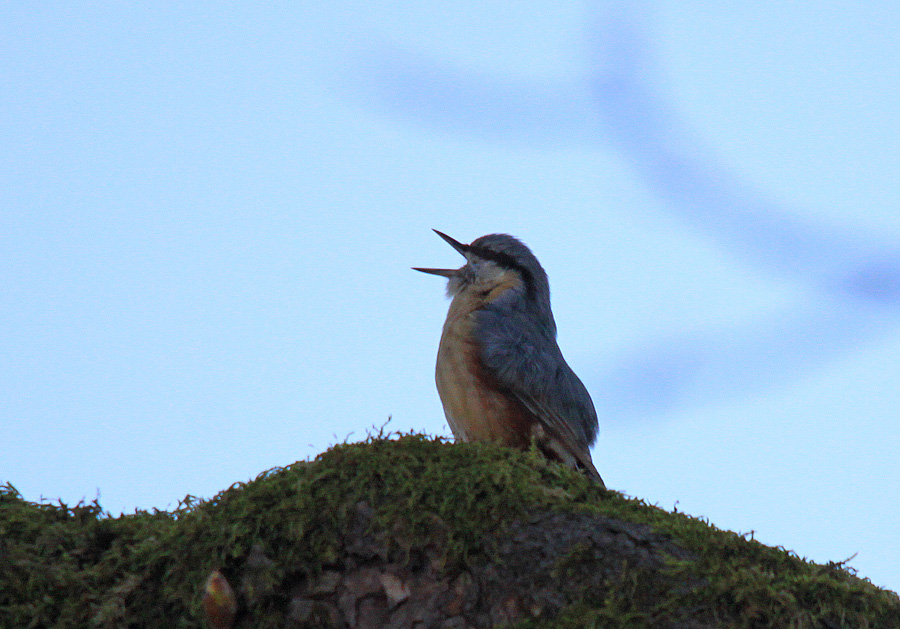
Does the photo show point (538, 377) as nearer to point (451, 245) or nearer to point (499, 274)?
point (499, 274)

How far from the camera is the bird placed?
15.1ft

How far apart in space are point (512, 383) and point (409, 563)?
8.02 feet

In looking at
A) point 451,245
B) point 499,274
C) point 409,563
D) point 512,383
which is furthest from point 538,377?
point 409,563

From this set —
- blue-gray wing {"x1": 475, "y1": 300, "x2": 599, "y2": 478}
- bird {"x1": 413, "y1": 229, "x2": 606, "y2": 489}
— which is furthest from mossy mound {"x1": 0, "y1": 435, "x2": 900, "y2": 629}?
blue-gray wing {"x1": 475, "y1": 300, "x2": 599, "y2": 478}

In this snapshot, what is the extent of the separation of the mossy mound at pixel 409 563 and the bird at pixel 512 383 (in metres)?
1.86

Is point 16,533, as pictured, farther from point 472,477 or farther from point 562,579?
point 562,579

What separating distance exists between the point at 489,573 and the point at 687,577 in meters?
0.51

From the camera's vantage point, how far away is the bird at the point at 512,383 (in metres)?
4.59

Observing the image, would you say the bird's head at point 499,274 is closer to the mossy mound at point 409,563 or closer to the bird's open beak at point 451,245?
the bird's open beak at point 451,245

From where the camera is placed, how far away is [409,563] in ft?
7.54

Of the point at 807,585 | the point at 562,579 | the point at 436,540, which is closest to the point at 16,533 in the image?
the point at 436,540

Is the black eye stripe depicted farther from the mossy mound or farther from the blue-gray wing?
the mossy mound

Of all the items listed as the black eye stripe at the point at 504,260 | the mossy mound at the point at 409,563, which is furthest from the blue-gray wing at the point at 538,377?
the mossy mound at the point at 409,563

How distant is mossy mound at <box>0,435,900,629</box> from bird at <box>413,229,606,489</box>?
1863mm
